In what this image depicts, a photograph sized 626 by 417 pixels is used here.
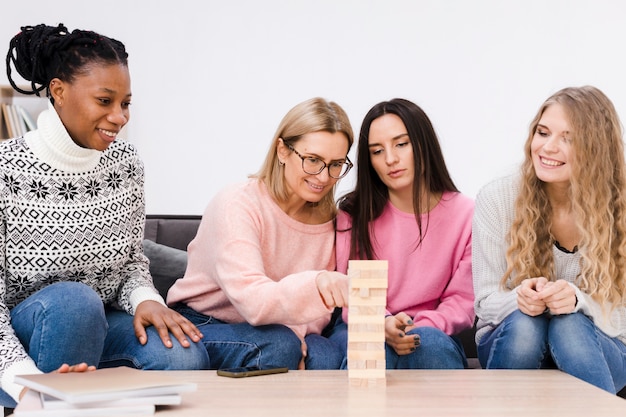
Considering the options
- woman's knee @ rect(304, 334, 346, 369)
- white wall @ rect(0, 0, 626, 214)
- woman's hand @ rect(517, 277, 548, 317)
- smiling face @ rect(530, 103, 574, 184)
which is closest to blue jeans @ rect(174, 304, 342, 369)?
woman's knee @ rect(304, 334, 346, 369)

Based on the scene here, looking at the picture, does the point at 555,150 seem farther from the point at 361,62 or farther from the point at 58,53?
the point at 361,62

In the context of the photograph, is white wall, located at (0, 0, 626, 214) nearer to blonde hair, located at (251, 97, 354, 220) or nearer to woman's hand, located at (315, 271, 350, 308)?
blonde hair, located at (251, 97, 354, 220)

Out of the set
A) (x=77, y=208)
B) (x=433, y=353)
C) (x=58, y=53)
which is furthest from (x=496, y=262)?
(x=58, y=53)

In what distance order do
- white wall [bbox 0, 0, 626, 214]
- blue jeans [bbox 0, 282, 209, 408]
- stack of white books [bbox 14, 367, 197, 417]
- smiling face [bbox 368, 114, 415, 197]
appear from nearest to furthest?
stack of white books [bbox 14, 367, 197, 417] < blue jeans [bbox 0, 282, 209, 408] < smiling face [bbox 368, 114, 415, 197] < white wall [bbox 0, 0, 626, 214]

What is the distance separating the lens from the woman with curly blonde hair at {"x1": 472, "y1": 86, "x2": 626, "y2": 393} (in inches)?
73.6

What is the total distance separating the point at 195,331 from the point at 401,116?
31.8 inches

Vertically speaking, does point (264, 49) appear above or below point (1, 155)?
above

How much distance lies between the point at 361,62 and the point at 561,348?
2.62m

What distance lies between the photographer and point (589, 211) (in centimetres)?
199

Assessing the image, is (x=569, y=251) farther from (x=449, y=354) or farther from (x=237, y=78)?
(x=237, y=78)

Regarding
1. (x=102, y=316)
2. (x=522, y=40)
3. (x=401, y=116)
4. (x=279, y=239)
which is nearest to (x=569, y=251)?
(x=401, y=116)

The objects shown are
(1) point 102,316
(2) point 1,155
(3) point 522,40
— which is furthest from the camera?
(3) point 522,40

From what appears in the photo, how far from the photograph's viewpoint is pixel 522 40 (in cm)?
416

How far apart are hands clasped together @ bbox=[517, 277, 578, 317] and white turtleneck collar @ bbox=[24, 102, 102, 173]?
1.10 m
